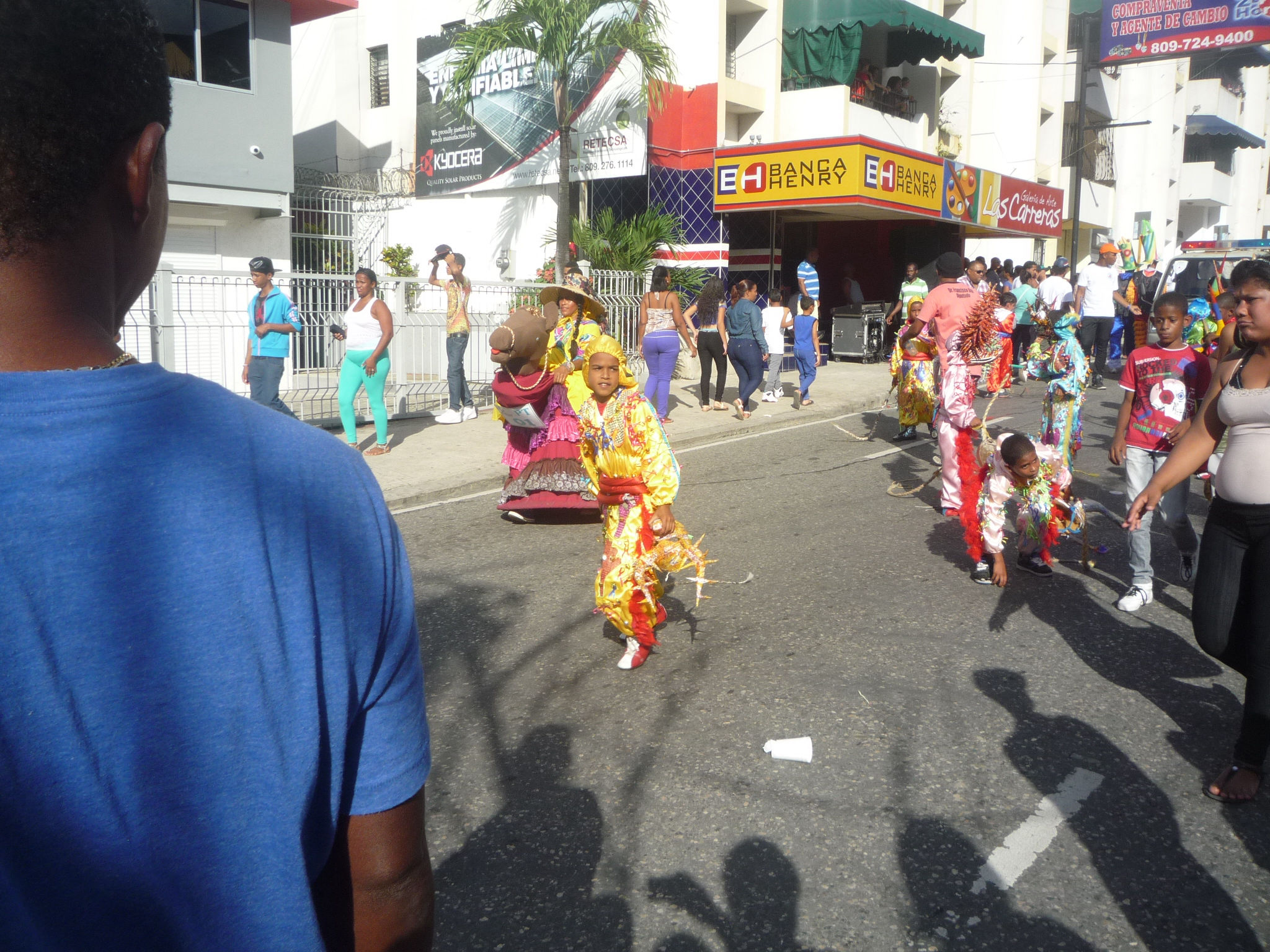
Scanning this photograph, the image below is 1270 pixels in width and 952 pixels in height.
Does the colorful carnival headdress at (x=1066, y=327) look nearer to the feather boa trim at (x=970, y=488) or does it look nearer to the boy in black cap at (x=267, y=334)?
the feather boa trim at (x=970, y=488)

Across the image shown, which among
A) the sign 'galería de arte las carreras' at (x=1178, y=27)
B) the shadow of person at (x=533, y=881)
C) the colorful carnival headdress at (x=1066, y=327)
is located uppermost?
the sign 'galería de arte las carreras' at (x=1178, y=27)

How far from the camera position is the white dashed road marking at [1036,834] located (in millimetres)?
3149

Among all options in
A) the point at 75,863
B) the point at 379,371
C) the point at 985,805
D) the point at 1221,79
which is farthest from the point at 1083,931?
→ the point at 1221,79

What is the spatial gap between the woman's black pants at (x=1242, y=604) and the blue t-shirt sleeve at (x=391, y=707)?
339 cm

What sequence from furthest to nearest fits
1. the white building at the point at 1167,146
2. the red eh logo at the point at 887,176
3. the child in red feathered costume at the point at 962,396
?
1. the white building at the point at 1167,146
2. the red eh logo at the point at 887,176
3. the child in red feathered costume at the point at 962,396

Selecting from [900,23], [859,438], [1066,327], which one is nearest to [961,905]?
[1066,327]

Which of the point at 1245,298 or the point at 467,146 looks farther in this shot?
the point at 467,146

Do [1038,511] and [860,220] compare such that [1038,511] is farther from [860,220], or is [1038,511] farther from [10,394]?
[860,220]

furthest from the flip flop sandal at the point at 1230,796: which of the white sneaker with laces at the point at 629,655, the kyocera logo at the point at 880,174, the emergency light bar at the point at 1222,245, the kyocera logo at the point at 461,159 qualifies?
the kyocera logo at the point at 461,159

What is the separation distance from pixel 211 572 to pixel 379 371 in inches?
363

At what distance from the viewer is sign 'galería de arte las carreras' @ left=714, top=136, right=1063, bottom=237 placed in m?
16.3

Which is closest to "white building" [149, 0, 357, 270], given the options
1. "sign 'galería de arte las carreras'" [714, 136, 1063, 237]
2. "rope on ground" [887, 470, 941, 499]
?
"sign 'galería de arte las carreras'" [714, 136, 1063, 237]

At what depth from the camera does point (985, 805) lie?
11.7 ft

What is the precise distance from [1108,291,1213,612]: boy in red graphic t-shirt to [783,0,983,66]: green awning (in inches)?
553
